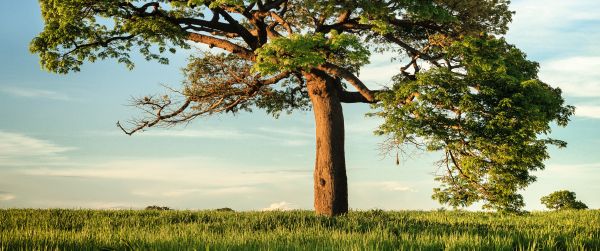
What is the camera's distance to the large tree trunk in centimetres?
1773

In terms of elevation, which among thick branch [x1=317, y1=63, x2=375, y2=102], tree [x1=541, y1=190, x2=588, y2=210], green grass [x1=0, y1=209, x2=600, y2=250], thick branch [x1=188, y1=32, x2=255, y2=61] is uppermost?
thick branch [x1=188, y1=32, x2=255, y2=61]

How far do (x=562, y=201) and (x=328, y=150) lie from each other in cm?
1738

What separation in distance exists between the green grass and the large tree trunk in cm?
129

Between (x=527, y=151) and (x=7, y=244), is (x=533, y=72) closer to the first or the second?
(x=527, y=151)

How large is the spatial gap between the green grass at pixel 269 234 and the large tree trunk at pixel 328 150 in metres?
1.29

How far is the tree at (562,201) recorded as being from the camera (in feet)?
94.3

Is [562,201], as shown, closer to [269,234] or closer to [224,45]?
[224,45]

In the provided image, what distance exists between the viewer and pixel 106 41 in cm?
1969

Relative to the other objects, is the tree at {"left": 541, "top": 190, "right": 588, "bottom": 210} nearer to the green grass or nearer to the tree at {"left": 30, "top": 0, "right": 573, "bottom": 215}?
the green grass

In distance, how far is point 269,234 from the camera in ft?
36.7

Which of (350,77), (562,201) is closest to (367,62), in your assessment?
(350,77)

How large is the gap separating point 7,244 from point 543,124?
1409cm

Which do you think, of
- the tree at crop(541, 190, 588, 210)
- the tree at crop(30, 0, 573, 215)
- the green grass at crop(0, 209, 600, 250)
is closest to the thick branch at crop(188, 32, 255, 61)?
the tree at crop(30, 0, 573, 215)

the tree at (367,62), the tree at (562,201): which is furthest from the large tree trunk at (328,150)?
the tree at (562,201)
